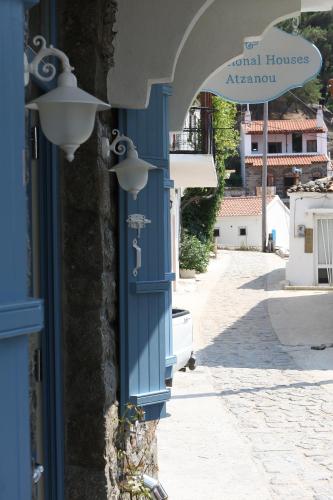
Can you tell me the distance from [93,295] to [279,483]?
11.0 feet

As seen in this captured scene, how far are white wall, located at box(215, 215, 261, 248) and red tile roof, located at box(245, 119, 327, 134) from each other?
13.2 meters

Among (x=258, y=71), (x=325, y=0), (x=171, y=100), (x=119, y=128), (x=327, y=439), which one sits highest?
(x=325, y=0)

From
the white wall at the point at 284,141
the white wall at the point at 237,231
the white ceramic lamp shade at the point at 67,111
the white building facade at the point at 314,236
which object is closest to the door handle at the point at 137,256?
the white ceramic lamp shade at the point at 67,111

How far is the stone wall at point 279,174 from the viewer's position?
54750 mm

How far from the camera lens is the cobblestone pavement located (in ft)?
22.1

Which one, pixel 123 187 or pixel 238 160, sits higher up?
pixel 238 160

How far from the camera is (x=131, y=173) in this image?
428cm

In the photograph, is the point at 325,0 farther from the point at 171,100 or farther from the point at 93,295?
the point at 93,295

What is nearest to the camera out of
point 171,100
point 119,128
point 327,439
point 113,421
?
point 113,421

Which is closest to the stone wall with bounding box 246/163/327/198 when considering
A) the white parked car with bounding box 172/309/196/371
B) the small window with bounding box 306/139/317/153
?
the small window with bounding box 306/139/317/153

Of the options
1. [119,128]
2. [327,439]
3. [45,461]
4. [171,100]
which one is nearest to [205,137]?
[327,439]

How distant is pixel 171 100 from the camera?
585 cm

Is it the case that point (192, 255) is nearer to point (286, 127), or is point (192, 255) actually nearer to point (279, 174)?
point (279, 174)

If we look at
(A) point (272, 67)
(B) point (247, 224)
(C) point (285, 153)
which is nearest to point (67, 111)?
(A) point (272, 67)
